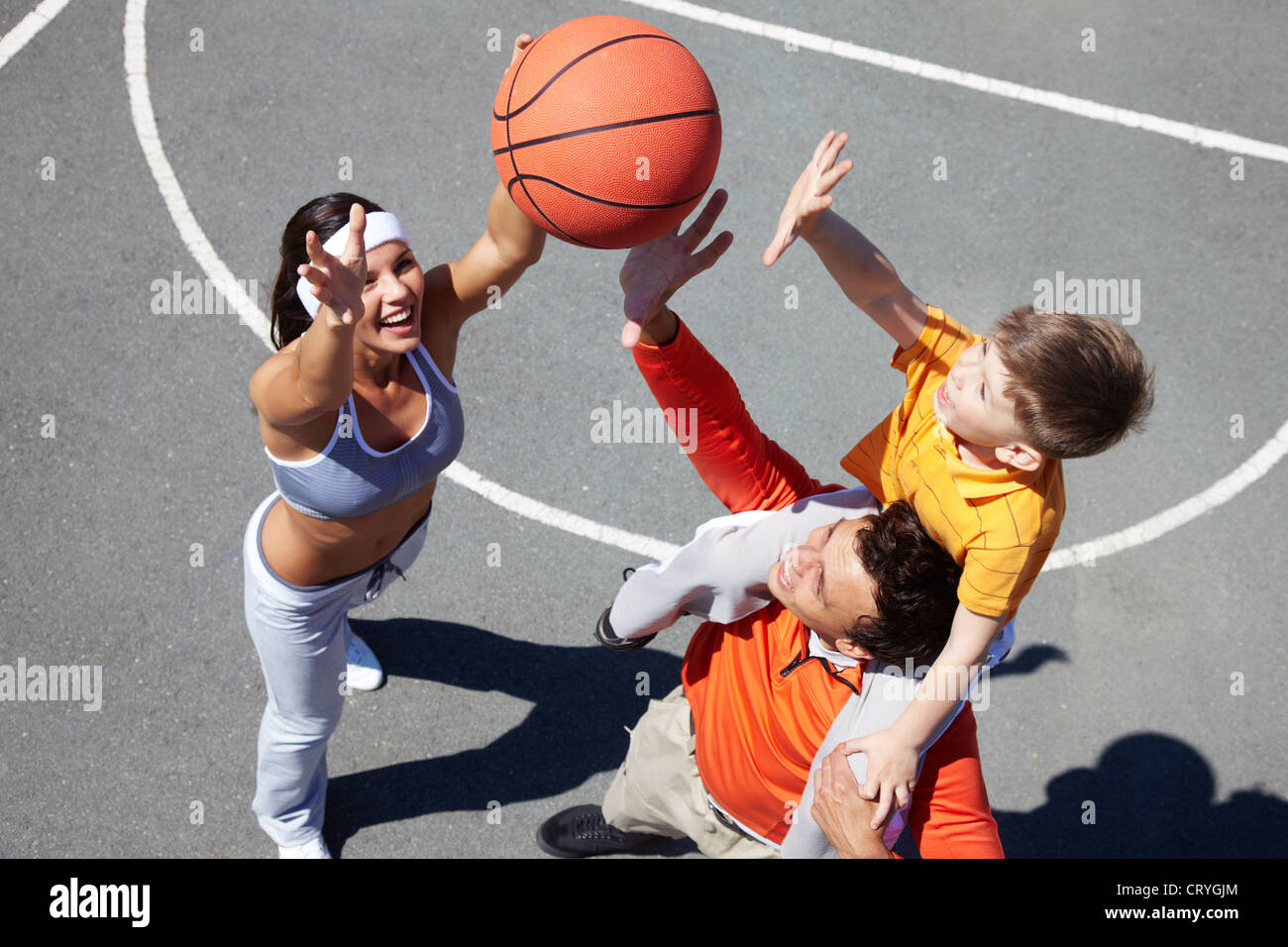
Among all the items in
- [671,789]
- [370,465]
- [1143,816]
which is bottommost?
[1143,816]

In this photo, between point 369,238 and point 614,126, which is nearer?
point 614,126

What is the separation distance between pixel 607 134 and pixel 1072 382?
1528 mm

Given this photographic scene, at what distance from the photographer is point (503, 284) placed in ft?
11.8

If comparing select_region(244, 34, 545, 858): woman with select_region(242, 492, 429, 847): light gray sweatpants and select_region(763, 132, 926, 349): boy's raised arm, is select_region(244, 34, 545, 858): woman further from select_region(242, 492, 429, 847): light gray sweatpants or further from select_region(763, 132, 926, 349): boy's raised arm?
select_region(763, 132, 926, 349): boy's raised arm

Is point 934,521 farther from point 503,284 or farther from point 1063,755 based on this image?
point 1063,755

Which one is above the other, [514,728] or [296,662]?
[296,662]

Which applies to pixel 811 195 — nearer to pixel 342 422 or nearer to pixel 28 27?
pixel 342 422

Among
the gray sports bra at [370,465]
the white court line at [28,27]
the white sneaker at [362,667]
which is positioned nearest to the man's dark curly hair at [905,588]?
the gray sports bra at [370,465]

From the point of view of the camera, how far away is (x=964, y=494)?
303 centimetres

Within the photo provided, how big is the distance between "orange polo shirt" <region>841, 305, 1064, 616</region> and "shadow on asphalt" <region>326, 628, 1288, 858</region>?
2.20m

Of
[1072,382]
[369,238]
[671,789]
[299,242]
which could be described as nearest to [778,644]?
[671,789]

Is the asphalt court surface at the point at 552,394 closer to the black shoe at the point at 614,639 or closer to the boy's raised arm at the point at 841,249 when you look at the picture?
the black shoe at the point at 614,639

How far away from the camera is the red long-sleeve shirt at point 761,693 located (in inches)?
121
